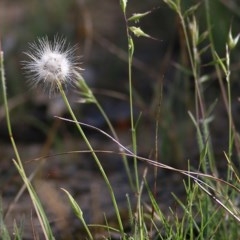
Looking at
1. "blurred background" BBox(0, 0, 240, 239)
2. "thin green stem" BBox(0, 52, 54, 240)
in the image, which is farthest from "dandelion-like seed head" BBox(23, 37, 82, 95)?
"blurred background" BBox(0, 0, 240, 239)

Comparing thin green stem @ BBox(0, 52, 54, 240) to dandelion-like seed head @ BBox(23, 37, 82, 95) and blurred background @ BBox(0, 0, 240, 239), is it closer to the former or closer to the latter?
dandelion-like seed head @ BBox(23, 37, 82, 95)

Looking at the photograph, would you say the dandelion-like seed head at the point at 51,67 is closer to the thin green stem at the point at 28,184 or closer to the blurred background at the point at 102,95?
the thin green stem at the point at 28,184

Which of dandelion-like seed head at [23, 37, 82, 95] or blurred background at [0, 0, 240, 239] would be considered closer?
dandelion-like seed head at [23, 37, 82, 95]

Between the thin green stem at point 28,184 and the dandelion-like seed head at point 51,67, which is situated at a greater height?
the dandelion-like seed head at point 51,67

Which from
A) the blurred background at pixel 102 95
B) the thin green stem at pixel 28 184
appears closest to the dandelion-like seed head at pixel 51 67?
the thin green stem at pixel 28 184

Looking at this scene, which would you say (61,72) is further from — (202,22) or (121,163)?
(202,22)

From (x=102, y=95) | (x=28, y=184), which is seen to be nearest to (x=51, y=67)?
(x=28, y=184)

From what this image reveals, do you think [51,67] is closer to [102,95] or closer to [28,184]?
[28,184]

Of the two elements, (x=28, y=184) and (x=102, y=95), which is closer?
(x=28, y=184)
